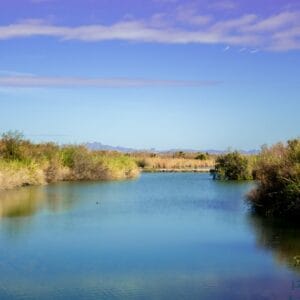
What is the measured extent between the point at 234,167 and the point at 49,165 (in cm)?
1441

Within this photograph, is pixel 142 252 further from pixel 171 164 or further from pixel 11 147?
pixel 171 164

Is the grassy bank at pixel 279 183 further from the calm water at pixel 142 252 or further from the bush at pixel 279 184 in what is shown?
the calm water at pixel 142 252

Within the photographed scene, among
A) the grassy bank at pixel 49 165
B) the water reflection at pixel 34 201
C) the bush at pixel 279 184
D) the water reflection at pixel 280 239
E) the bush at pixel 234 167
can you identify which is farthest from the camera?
the bush at pixel 234 167

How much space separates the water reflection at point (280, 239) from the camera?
48.8 feet

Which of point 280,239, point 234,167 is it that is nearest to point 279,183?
point 280,239

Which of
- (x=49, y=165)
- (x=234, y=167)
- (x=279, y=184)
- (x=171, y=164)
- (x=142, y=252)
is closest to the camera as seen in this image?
(x=142, y=252)

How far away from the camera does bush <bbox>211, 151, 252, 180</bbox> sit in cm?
4700

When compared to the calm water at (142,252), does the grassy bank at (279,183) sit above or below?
above

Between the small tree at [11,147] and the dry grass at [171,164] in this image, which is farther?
the dry grass at [171,164]

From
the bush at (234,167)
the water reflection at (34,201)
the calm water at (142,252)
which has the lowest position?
Answer: the calm water at (142,252)

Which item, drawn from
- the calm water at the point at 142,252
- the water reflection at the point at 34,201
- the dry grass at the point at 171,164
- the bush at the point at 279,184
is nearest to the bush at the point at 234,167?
the water reflection at the point at 34,201

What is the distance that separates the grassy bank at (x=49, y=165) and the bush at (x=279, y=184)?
16.3 m

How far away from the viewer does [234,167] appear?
48094mm

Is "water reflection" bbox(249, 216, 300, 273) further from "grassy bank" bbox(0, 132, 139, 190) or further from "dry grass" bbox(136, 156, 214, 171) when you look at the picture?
"dry grass" bbox(136, 156, 214, 171)
